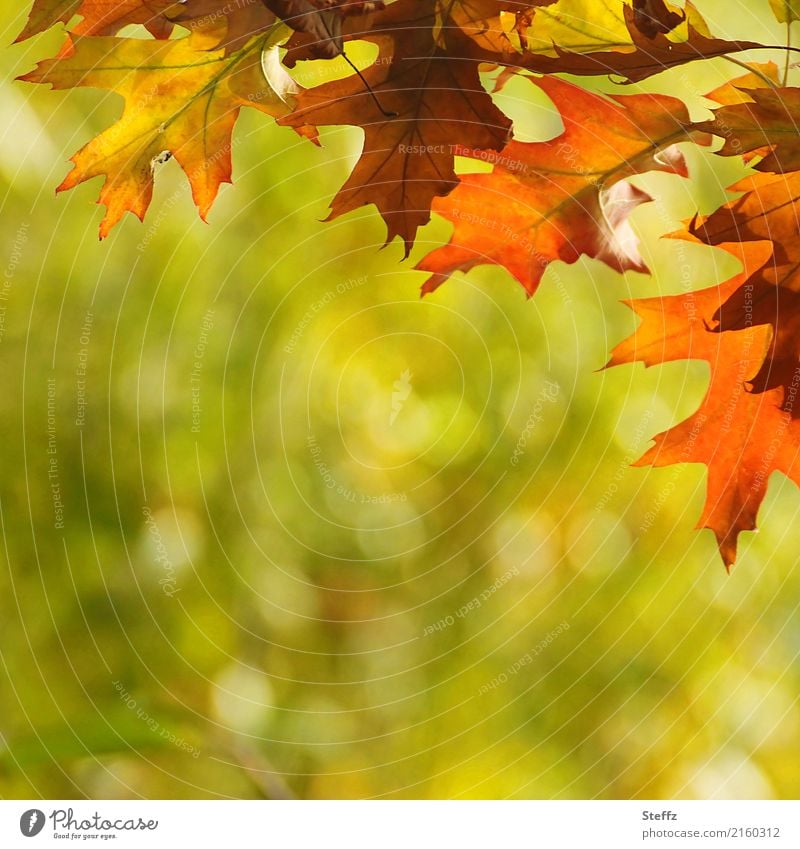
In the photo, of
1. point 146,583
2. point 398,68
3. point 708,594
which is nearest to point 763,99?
point 398,68

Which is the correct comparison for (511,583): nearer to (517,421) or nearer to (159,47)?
(517,421)

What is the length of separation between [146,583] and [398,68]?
435 mm

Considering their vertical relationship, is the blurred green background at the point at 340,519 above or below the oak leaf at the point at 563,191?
below

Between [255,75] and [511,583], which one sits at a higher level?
[255,75]

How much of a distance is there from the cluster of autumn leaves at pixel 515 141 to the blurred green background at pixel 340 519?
0.05 ft

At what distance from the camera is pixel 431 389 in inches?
21.6

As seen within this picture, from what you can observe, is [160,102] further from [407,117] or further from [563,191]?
[563,191]

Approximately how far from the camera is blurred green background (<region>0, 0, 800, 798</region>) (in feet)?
1.74

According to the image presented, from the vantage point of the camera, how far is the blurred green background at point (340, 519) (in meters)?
0.53
